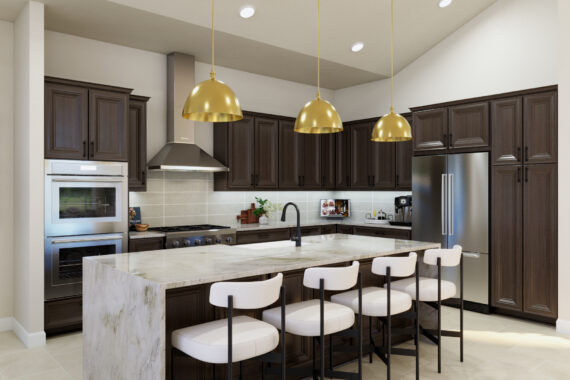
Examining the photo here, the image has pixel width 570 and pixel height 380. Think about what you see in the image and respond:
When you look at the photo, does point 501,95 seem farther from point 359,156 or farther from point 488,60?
point 359,156

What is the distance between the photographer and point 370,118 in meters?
6.57

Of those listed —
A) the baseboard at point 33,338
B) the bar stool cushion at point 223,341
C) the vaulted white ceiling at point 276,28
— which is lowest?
the baseboard at point 33,338

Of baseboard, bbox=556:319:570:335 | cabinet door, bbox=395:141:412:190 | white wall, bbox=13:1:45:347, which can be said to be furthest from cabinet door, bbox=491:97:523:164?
white wall, bbox=13:1:45:347

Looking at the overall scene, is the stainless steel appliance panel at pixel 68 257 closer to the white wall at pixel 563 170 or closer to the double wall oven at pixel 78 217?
the double wall oven at pixel 78 217

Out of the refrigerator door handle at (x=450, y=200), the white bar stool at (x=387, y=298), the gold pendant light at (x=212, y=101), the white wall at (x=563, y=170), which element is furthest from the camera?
the refrigerator door handle at (x=450, y=200)

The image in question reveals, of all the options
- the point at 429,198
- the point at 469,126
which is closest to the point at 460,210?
the point at 429,198

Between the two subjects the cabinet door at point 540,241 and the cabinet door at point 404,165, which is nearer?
the cabinet door at point 540,241

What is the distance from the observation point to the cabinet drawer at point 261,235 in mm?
5508

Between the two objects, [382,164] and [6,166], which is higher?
[382,164]

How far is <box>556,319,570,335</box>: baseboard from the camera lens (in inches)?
171

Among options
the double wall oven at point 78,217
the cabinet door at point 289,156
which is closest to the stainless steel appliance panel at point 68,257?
the double wall oven at point 78,217

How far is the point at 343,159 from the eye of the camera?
692 cm

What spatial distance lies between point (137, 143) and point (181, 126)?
671 mm

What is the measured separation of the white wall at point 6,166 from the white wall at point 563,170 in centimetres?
552
